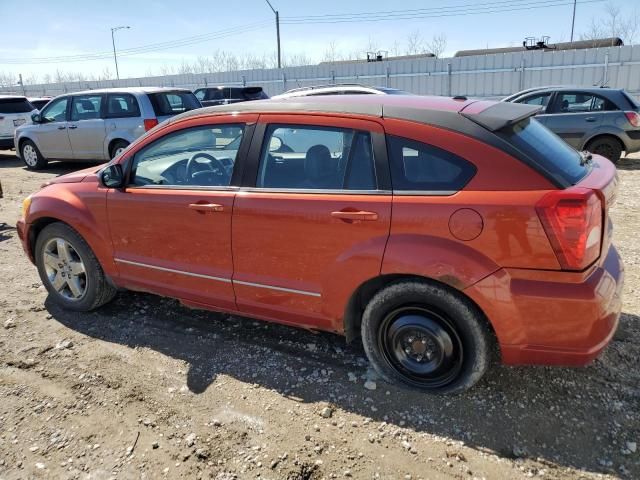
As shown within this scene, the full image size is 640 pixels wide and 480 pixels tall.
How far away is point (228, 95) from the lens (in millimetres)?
17719

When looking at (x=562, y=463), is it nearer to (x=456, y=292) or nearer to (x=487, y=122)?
(x=456, y=292)

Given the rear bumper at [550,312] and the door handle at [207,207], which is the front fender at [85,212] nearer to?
the door handle at [207,207]

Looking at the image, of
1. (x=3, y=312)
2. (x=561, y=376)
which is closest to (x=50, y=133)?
(x=3, y=312)

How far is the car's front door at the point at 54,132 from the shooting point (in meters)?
11.2

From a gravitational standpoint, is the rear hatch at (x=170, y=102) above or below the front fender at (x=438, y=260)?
above

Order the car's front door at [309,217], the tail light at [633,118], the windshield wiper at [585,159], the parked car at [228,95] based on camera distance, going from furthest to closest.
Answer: the parked car at [228,95] < the tail light at [633,118] < the windshield wiper at [585,159] < the car's front door at [309,217]

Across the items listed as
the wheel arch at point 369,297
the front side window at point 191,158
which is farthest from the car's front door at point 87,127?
the wheel arch at point 369,297

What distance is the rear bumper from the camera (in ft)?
8.13

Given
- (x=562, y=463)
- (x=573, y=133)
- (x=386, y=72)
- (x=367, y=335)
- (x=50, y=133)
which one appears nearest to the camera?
(x=562, y=463)

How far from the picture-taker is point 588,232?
8.02 feet

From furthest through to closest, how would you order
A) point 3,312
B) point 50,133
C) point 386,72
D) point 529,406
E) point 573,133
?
point 386,72 → point 50,133 → point 573,133 → point 3,312 → point 529,406

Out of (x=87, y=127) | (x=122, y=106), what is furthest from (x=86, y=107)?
(x=122, y=106)

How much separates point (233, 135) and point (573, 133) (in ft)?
29.1

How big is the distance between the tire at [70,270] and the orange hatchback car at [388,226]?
39 centimetres
